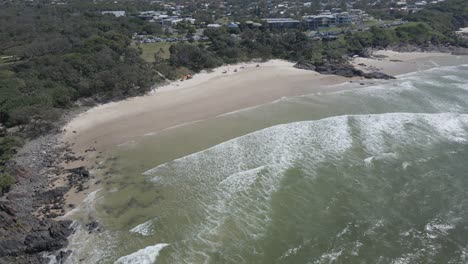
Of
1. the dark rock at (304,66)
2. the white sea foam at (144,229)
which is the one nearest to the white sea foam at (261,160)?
the white sea foam at (144,229)

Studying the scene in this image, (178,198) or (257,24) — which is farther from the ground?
(257,24)

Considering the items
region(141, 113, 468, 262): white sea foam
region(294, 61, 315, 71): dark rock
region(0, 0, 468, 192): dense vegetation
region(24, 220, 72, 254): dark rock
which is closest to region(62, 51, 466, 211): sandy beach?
region(294, 61, 315, 71): dark rock

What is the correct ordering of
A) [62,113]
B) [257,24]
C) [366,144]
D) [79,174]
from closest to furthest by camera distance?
[79,174] < [366,144] < [62,113] < [257,24]

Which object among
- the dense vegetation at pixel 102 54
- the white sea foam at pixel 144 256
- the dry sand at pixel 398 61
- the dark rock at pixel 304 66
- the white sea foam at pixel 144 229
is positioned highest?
the dense vegetation at pixel 102 54

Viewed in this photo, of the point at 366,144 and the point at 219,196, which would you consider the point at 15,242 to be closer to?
the point at 219,196

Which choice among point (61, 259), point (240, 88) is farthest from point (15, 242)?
point (240, 88)

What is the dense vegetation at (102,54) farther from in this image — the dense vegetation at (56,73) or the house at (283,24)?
the house at (283,24)

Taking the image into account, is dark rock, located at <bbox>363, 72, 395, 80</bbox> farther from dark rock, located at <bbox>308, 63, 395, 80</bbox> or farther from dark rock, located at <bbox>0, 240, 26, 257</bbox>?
dark rock, located at <bbox>0, 240, 26, 257</bbox>
